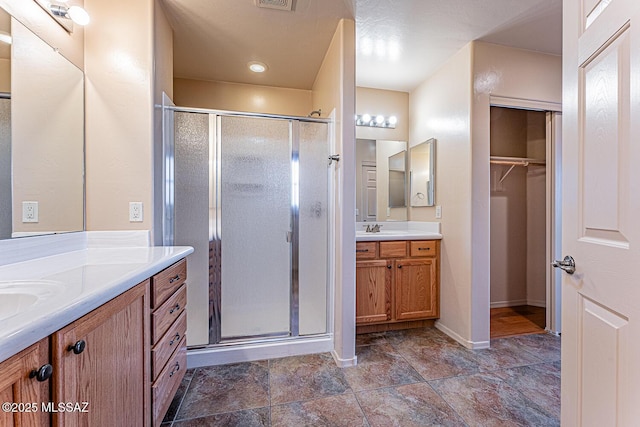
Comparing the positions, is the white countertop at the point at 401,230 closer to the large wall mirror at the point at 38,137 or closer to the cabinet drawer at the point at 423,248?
the cabinet drawer at the point at 423,248

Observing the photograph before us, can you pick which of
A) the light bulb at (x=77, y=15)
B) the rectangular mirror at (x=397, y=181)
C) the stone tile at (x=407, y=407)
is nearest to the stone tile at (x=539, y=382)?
the stone tile at (x=407, y=407)

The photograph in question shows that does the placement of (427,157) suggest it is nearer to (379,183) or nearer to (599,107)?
(379,183)

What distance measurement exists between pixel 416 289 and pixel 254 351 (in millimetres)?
1527

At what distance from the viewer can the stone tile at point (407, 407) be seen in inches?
55.4

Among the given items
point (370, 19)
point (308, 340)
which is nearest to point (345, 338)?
point (308, 340)

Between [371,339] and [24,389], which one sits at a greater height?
Result: [24,389]

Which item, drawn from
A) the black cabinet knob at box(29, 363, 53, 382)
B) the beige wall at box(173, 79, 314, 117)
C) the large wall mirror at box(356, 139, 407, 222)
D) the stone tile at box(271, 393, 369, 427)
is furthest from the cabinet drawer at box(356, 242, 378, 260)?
the black cabinet knob at box(29, 363, 53, 382)

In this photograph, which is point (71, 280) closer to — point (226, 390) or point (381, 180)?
point (226, 390)

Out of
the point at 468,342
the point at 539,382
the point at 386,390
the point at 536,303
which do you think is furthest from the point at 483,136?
the point at 536,303

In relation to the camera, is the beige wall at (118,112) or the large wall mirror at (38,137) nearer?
the large wall mirror at (38,137)

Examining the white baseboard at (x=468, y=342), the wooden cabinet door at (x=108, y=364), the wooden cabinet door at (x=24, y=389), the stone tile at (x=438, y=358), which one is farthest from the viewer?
the white baseboard at (x=468, y=342)

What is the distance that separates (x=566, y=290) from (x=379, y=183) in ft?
6.88

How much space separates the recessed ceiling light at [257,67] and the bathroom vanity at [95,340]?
1.92 meters

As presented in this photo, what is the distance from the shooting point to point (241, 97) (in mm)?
2910
